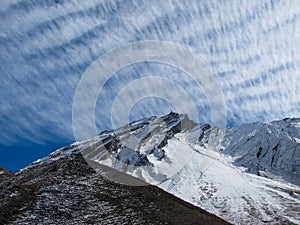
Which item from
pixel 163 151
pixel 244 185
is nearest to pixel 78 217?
pixel 244 185

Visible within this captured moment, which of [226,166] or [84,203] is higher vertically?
[84,203]

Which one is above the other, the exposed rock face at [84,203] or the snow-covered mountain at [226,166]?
the exposed rock face at [84,203]

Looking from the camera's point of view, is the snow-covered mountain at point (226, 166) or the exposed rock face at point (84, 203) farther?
the snow-covered mountain at point (226, 166)

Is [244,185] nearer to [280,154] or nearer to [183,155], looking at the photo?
[183,155]

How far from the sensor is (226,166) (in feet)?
362

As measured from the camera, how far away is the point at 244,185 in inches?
3103

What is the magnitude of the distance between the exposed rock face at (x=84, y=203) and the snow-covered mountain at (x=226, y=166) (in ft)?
16.6

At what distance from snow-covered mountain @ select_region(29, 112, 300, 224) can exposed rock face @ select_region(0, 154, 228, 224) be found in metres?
5.06

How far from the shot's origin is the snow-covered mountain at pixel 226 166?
59.1m

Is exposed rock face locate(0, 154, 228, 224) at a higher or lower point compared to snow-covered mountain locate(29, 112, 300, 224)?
higher

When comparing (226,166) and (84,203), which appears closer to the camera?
(84,203)

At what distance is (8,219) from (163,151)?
96719 millimetres

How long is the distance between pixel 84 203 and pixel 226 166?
3514 inches

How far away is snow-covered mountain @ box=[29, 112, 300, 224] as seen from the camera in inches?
2328
